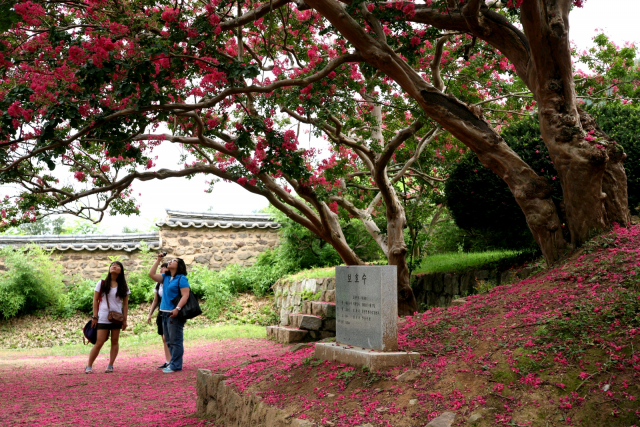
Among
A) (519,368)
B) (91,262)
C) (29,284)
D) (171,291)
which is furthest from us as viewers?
(91,262)

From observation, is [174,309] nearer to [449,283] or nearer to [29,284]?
[449,283]

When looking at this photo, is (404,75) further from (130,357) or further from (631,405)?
(130,357)

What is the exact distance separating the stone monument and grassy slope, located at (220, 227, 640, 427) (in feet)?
0.44

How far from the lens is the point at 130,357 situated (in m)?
9.55

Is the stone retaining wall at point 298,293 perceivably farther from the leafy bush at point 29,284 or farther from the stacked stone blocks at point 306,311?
the leafy bush at point 29,284

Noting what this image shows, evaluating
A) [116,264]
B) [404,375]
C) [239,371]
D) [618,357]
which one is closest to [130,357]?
[116,264]

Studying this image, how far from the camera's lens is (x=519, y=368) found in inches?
137

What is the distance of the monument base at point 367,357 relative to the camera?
4.25 meters

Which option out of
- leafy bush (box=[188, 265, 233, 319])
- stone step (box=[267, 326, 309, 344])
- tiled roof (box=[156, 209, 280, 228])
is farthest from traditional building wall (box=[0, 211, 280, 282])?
stone step (box=[267, 326, 309, 344])

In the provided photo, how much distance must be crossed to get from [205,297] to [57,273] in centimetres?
414

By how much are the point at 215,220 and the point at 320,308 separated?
7.22 metres

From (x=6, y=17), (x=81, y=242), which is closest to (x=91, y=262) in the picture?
(x=81, y=242)

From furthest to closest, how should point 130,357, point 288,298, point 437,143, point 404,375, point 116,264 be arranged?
point 288,298
point 437,143
point 130,357
point 116,264
point 404,375

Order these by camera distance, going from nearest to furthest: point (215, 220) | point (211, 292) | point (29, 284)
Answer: point (29, 284) < point (211, 292) < point (215, 220)
